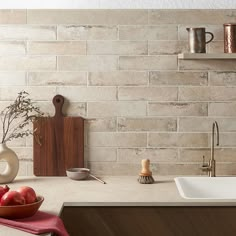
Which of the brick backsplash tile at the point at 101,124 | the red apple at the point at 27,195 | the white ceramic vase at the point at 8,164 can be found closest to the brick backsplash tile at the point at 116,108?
the brick backsplash tile at the point at 101,124

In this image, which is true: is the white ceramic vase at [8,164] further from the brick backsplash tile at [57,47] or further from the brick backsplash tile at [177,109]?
the brick backsplash tile at [177,109]

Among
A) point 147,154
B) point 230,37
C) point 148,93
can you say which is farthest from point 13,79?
point 230,37

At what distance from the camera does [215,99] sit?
3.16m

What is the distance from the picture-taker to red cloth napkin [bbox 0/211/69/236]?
208 centimetres

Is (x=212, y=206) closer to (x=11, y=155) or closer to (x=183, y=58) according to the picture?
(x=183, y=58)

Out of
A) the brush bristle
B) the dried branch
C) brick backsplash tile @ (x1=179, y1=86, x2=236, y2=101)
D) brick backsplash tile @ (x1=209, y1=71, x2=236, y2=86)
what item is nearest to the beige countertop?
the brush bristle

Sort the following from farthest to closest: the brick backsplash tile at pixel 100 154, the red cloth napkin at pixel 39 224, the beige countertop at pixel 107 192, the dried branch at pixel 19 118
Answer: the brick backsplash tile at pixel 100 154, the dried branch at pixel 19 118, the beige countertop at pixel 107 192, the red cloth napkin at pixel 39 224

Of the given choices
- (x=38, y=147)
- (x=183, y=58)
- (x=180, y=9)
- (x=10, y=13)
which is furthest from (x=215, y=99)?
(x=10, y=13)

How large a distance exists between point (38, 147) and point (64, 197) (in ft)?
1.89

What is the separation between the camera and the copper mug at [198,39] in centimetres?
298

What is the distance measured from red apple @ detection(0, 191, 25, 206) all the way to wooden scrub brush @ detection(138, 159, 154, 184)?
0.88 meters

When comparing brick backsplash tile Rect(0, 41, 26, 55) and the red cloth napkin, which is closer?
the red cloth napkin

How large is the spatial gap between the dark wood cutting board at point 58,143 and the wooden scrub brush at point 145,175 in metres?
0.38

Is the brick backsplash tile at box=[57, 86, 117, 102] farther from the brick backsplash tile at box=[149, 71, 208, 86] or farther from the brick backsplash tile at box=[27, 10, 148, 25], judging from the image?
the brick backsplash tile at box=[27, 10, 148, 25]
